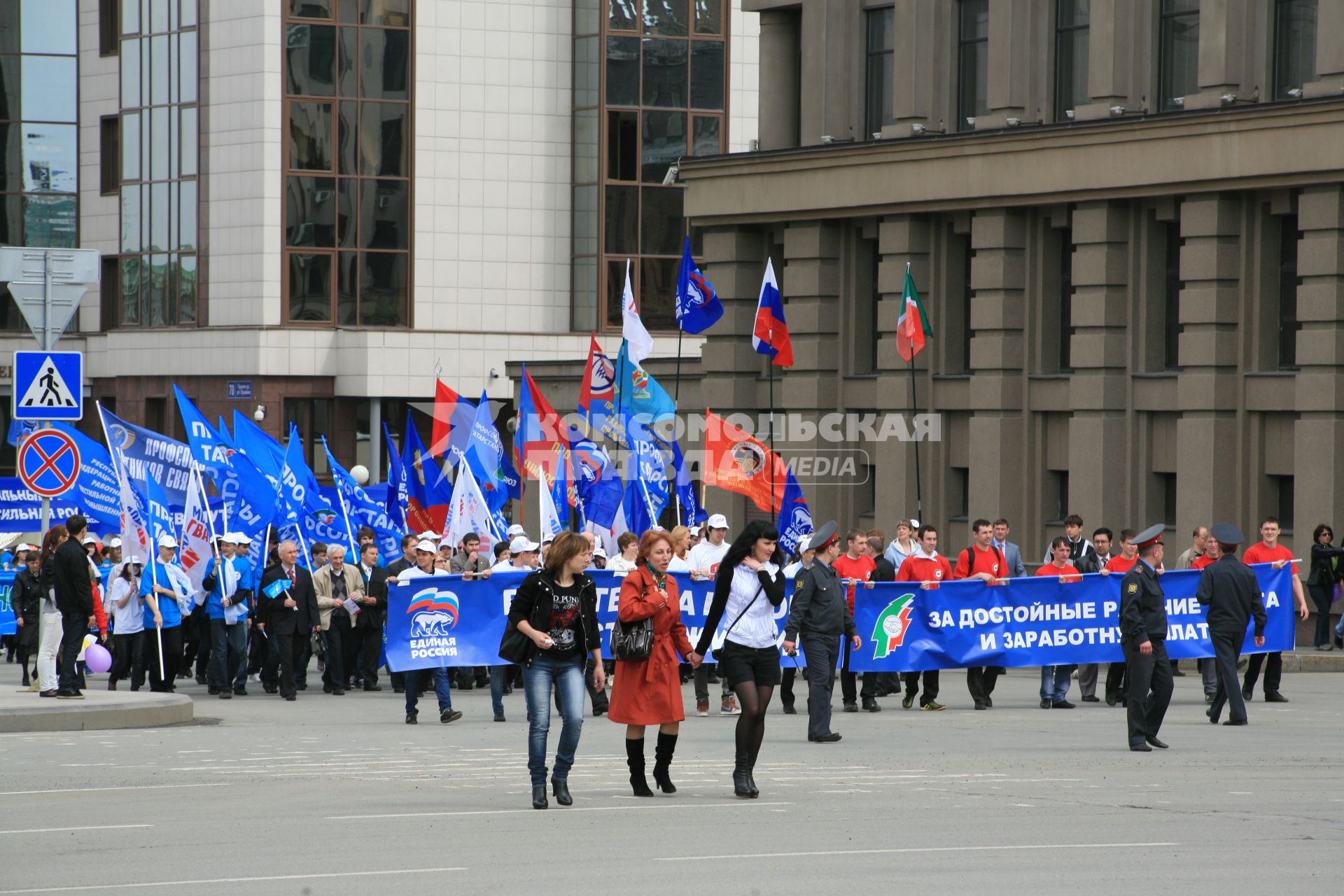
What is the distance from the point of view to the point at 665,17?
59.3 m

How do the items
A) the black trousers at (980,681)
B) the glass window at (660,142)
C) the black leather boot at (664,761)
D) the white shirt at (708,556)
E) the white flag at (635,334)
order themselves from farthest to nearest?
the glass window at (660,142) < the white flag at (635,334) < the white shirt at (708,556) < the black trousers at (980,681) < the black leather boot at (664,761)

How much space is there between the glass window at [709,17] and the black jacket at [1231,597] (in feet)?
138

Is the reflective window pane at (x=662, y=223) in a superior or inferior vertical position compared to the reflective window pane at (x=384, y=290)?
superior

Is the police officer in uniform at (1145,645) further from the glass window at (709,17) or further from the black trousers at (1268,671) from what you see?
the glass window at (709,17)

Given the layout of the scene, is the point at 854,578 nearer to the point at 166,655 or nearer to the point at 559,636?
the point at 166,655

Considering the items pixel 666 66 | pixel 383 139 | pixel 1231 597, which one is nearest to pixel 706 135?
pixel 666 66

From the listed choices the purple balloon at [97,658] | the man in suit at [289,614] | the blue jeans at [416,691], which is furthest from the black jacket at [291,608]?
the blue jeans at [416,691]

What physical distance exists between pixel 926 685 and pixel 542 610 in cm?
911

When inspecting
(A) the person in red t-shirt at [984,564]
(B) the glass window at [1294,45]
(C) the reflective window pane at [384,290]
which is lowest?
(A) the person in red t-shirt at [984,564]

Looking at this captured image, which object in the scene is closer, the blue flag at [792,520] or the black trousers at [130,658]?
the black trousers at [130,658]

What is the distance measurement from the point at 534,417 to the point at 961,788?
22253 mm

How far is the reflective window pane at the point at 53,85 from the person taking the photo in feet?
214

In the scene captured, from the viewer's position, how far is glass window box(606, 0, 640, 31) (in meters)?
59.3

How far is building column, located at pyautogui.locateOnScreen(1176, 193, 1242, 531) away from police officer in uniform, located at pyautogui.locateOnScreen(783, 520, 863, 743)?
12432 mm
